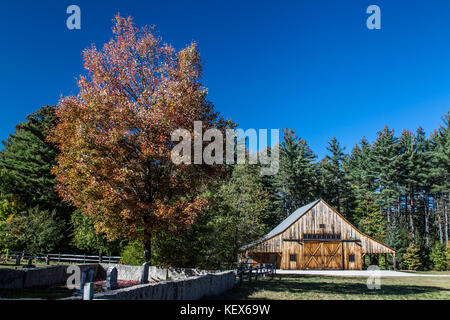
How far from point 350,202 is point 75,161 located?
193 feet

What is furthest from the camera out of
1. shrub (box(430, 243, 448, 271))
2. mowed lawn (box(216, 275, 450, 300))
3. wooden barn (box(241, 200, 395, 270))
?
shrub (box(430, 243, 448, 271))

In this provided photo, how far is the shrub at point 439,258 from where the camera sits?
141 feet

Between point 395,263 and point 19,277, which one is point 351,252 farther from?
point 19,277

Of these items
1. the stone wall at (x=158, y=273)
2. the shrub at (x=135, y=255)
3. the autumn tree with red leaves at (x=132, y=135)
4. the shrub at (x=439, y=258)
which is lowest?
the shrub at (x=439, y=258)

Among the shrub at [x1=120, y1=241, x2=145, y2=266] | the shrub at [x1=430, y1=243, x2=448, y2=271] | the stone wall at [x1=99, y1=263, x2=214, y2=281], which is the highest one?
the shrub at [x1=120, y1=241, x2=145, y2=266]

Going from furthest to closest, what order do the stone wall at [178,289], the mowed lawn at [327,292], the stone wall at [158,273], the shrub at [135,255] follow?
the shrub at [135,255]
the stone wall at [158,273]
the mowed lawn at [327,292]
the stone wall at [178,289]

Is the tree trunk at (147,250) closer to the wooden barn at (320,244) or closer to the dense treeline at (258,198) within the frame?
the dense treeline at (258,198)

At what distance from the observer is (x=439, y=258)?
142 feet

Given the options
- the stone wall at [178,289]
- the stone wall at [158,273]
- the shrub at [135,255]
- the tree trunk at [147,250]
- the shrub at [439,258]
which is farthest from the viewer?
the shrub at [439,258]

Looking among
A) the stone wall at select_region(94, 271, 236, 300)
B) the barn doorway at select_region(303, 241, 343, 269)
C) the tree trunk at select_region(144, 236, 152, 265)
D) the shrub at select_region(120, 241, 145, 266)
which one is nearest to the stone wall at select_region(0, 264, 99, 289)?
the shrub at select_region(120, 241, 145, 266)

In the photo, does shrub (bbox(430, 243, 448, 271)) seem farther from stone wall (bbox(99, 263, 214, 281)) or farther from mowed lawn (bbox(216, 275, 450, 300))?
stone wall (bbox(99, 263, 214, 281))

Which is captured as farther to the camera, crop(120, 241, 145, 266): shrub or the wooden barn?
the wooden barn

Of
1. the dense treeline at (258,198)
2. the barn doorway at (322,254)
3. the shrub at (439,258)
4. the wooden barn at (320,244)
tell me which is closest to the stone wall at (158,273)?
the dense treeline at (258,198)

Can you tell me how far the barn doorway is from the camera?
38.8 m
